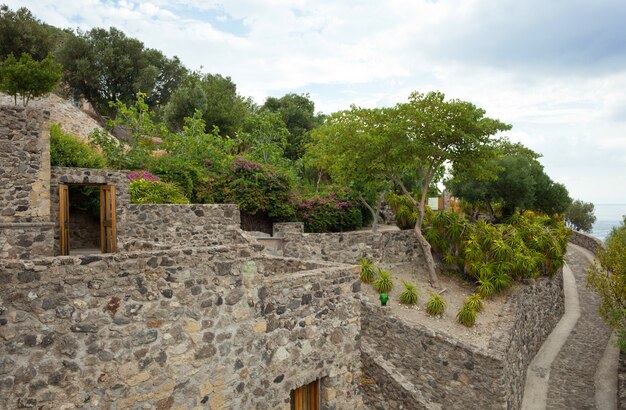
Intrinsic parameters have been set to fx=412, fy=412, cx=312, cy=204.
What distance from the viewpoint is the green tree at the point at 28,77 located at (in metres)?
19.4

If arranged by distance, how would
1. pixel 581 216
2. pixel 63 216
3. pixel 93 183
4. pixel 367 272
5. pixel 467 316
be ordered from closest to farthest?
pixel 63 216 < pixel 93 183 < pixel 467 316 < pixel 367 272 < pixel 581 216

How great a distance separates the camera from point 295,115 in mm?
33438

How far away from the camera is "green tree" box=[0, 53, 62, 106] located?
63.6 feet

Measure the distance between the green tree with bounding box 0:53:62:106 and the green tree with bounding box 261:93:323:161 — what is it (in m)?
15.4

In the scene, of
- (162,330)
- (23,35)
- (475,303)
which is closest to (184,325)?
(162,330)

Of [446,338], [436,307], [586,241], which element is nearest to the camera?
[446,338]

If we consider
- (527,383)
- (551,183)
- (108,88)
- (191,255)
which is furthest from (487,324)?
(108,88)

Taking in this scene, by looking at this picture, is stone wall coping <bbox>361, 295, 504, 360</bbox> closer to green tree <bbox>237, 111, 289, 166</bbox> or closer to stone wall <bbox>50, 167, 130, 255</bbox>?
stone wall <bbox>50, 167, 130, 255</bbox>

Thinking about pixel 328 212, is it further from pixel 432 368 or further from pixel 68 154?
pixel 68 154

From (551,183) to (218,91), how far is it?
2489cm

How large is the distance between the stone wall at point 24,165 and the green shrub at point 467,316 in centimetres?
1190

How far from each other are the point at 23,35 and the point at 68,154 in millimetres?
21833

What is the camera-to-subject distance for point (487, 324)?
13328 mm

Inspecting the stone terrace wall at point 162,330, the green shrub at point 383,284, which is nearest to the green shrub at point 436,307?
the green shrub at point 383,284
